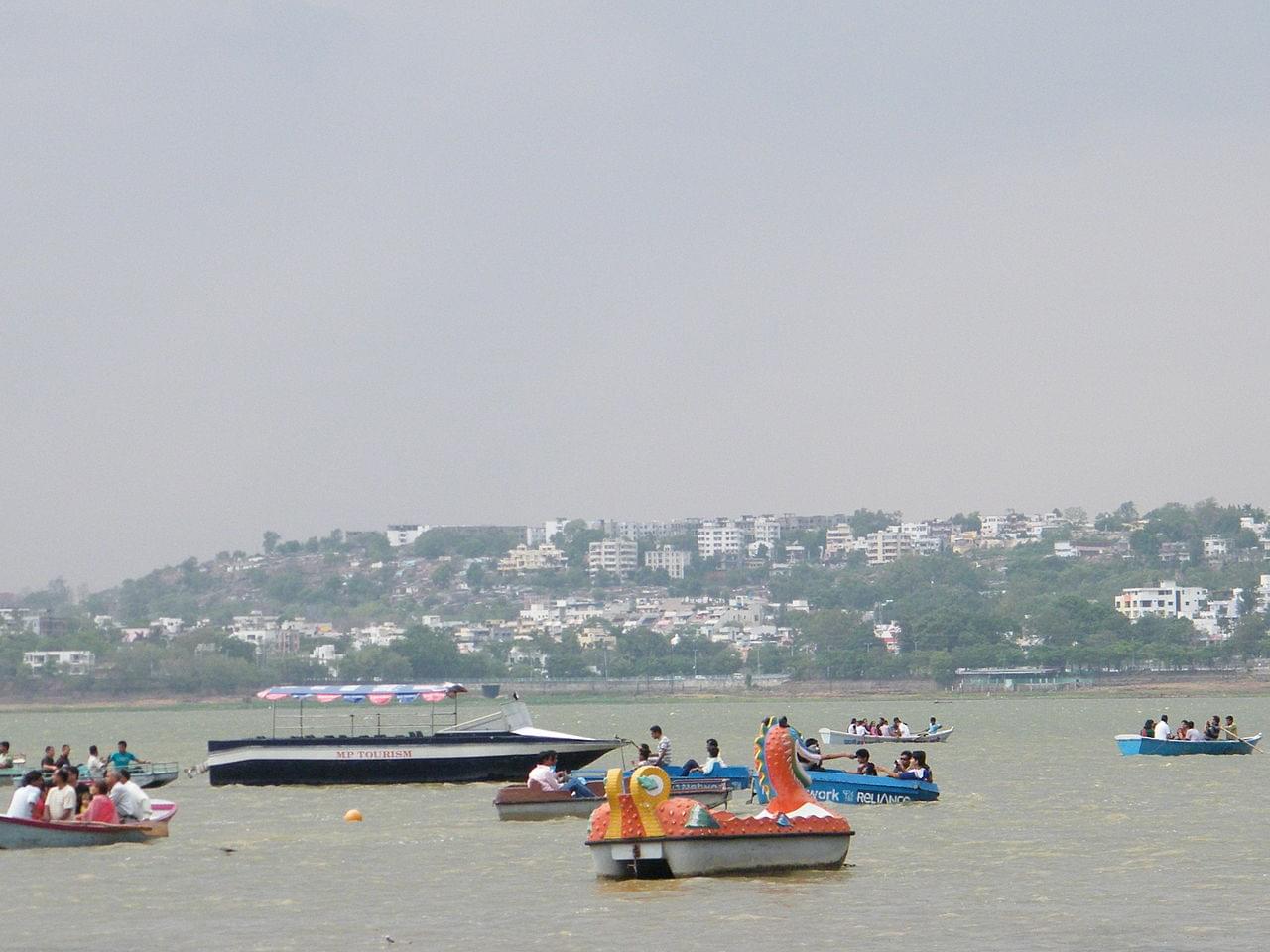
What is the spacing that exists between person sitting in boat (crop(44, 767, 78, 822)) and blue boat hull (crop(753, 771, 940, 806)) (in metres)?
15.1

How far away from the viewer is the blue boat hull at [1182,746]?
69750 mm

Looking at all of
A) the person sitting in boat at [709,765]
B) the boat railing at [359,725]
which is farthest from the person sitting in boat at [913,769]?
the boat railing at [359,725]

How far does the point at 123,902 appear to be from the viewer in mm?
32625

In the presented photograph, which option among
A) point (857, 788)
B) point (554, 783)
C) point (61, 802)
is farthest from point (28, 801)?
point (857, 788)

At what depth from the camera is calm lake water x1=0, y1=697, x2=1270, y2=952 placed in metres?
28.5

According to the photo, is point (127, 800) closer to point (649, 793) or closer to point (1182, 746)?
point (649, 793)

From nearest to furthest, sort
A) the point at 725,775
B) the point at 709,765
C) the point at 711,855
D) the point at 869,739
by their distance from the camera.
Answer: the point at 711,855, the point at 709,765, the point at 725,775, the point at 869,739

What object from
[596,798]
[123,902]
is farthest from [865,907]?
[596,798]

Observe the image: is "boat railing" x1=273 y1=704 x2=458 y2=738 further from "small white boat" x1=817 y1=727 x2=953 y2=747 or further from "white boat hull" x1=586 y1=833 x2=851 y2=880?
"white boat hull" x1=586 y1=833 x2=851 y2=880

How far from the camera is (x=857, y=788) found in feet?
153

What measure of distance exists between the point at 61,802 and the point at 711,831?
12.8 metres

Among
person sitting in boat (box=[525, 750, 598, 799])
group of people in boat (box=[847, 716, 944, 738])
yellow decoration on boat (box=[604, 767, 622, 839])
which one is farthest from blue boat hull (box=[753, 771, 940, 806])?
group of people in boat (box=[847, 716, 944, 738])

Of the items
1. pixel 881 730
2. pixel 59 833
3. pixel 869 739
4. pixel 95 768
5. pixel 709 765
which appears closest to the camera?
pixel 59 833

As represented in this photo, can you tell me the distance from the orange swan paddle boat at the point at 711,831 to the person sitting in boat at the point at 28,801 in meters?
11.0
